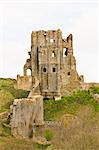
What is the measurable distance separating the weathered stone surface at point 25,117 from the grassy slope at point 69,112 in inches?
38.1

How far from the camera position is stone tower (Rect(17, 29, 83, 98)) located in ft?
244

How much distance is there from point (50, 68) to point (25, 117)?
591 inches

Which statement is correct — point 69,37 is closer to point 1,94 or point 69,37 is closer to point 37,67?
point 37,67

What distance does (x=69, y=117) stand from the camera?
68000mm

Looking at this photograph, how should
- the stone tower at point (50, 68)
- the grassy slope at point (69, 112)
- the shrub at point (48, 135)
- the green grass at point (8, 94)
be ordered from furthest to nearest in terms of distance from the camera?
the stone tower at point (50, 68) < the green grass at point (8, 94) < the shrub at point (48, 135) < the grassy slope at point (69, 112)

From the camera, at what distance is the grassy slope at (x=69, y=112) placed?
5353 cm

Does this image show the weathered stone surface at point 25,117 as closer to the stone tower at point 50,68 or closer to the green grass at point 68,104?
the green grass at point 68,104

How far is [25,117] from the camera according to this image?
2398 inches

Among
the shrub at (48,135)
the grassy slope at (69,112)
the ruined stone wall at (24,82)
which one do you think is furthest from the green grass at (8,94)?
the shrub at (48,135)

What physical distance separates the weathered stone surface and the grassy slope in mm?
967

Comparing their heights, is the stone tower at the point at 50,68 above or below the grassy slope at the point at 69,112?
above

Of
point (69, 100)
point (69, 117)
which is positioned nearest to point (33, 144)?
point (69, 117)

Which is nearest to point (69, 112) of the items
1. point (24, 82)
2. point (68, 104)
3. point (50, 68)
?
point (68, 104)

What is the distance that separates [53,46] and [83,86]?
5807 millimetres
